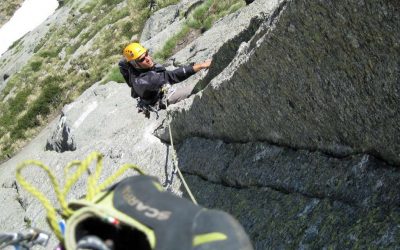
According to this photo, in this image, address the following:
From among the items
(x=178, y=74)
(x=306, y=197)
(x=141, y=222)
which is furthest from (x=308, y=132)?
(x=178, y=74)

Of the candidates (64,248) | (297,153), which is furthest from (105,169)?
(64,248)

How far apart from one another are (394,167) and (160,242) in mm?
3066

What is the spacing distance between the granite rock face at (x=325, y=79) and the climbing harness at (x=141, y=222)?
2654mm

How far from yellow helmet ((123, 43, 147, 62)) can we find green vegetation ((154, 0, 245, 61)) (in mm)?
6990

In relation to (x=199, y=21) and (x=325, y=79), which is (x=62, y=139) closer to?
(x=199, y=21)

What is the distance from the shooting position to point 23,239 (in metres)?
3.25

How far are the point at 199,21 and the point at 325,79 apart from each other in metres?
14.6

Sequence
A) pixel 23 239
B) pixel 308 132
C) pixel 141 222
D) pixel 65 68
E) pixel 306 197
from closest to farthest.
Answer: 1. pixel 141 222
2. pixel 23 239
3. pixel 306 197
4. pixel 308 132
5. pixel 65 68

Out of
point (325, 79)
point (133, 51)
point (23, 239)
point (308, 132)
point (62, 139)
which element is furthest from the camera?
point (62, 139)

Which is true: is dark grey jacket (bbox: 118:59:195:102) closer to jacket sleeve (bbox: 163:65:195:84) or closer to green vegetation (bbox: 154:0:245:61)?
jacket sleeve (bbox: 163:65:195:84)

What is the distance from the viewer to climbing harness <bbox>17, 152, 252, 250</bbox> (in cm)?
290

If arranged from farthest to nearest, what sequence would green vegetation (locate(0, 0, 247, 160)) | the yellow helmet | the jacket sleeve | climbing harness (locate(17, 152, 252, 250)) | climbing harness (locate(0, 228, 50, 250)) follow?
1. green vegetation (locate(0, 0, 247, 160))
2. the jacket sleeve
3. the yellow helmet
4. climbing harness (locate(0, 228, 50, 250))
5. climbing harness (locate(17, 152, 252, 250))

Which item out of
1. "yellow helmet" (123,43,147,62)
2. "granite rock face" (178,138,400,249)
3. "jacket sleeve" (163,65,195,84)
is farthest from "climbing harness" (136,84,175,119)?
"granite rock face" (178,138,400,249)

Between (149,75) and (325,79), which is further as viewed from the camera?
(149,75)
